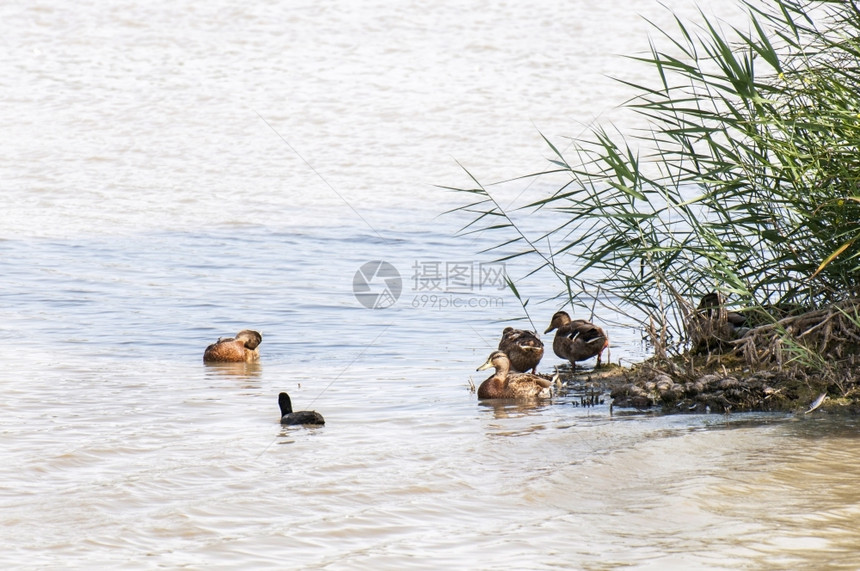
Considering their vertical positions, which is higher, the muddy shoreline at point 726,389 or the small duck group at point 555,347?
the small duck group at point 555,347

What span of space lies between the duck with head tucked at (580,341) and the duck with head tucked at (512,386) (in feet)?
2.52

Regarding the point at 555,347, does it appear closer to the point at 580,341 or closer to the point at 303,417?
the point at 580,341

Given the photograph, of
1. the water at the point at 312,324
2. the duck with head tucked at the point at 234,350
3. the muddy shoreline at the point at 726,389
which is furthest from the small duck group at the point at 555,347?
the duck with head tucked at the point at 234,350

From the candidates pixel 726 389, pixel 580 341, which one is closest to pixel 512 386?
pixel 580 341

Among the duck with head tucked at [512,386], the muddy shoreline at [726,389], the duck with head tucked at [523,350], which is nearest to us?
the muddy shoreline at [726,389]

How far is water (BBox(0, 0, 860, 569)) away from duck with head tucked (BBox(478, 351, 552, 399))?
0.20m

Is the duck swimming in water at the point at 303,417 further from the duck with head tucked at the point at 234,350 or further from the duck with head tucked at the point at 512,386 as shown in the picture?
the duck with head tucked at the point at 234,350

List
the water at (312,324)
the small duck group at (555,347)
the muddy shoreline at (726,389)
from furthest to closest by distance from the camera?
the small duck group at (555,347) → the muddy shoreline at (726,389) → the water at (312,324)

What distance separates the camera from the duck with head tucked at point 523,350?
325 inches

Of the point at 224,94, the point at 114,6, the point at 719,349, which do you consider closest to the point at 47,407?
the point at 719,349

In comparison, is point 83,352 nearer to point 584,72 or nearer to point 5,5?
point 584,72

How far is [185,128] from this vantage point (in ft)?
61.9

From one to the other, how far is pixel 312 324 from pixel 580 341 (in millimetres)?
3152

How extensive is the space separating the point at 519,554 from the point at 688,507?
39.4 inches
